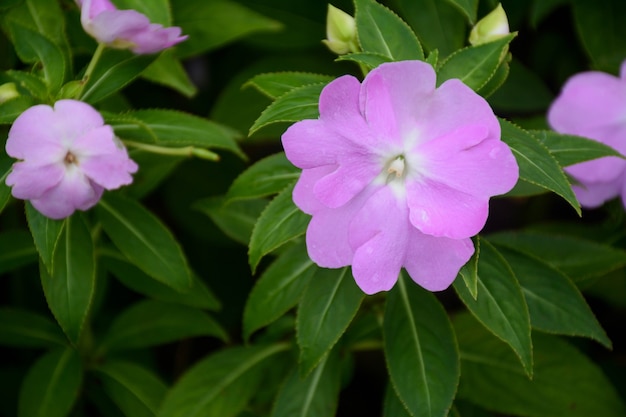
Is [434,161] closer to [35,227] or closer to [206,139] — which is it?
[206,139]

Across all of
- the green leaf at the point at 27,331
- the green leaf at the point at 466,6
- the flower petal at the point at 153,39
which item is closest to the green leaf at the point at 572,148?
the green leaf at the point at 466,6

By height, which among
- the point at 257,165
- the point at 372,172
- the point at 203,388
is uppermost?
the point at 372,172

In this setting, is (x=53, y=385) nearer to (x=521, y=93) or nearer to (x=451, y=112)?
(x=451, y=112)

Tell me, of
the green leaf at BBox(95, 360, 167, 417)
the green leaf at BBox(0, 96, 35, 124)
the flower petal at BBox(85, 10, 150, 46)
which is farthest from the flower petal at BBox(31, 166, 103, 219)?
the green leaf at BBox(95, 360, 167, 417)

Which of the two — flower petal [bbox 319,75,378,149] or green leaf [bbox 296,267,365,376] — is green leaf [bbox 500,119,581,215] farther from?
green leaf [bbox 296,267,365,376]

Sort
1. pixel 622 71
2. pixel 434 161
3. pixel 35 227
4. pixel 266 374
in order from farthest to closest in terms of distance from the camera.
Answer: pixel 266 374, pixel 622 71, pixel 35 227, pixel 434 161

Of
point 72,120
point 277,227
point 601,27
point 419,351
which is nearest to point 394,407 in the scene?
point 419,351

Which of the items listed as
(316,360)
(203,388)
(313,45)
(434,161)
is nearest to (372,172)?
(434,161)
